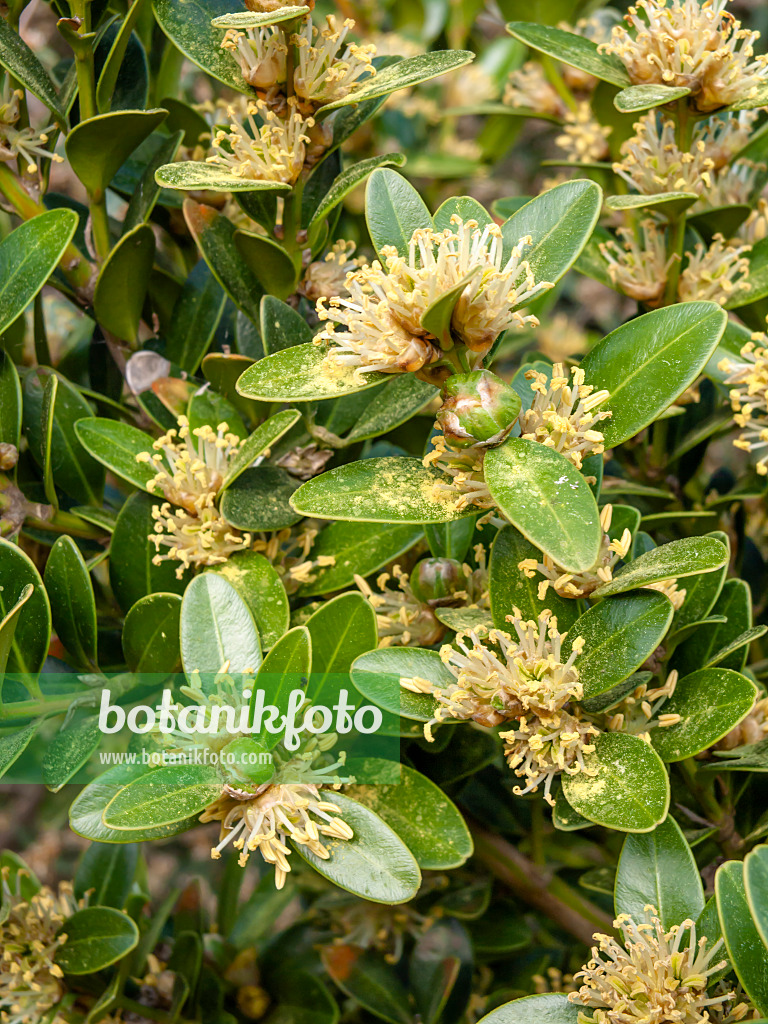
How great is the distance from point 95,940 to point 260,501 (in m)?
0.65

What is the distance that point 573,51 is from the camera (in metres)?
1.14

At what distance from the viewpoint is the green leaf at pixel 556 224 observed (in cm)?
96

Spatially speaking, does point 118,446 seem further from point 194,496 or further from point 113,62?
point 113,62

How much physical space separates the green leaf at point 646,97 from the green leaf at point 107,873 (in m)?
1.29

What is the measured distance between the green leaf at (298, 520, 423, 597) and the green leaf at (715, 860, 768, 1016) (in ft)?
1.64

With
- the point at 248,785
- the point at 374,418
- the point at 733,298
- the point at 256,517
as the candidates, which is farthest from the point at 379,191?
the point at 248,785

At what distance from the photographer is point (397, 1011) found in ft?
4.66

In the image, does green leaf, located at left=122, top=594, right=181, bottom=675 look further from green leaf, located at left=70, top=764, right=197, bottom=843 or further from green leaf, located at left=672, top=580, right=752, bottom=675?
green leaf, located at left=672, top=580, right=752, bottom=675

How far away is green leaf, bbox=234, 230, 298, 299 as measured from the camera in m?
1.10

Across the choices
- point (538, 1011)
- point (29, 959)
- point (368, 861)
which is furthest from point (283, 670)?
point (29, 959)

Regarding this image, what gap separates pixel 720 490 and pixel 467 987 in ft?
2.85

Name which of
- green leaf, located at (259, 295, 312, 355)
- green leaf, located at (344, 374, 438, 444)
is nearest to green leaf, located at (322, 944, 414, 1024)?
green leaf, located at (344, 374, 438, 444)

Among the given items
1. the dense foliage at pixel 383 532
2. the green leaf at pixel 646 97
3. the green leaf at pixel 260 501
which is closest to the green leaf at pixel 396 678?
the dense foliage at pixel 383 532

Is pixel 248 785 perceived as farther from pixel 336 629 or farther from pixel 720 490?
pixel 720 490
